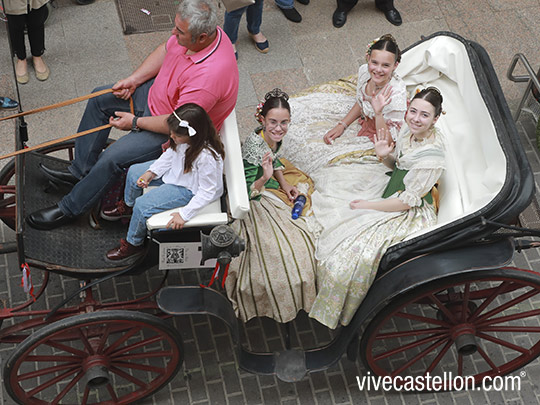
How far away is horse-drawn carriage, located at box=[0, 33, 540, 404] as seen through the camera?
12.3ft

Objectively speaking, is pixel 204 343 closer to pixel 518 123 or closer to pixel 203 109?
pixel 203 109

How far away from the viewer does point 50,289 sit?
15.7 ft

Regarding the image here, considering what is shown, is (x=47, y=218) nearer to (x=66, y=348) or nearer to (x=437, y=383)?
(x=66, y=348)

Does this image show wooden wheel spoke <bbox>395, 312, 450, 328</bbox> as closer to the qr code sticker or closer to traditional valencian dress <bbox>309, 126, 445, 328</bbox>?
traditional valencian dress <bbox>309, 126, 445, 328</bbox>

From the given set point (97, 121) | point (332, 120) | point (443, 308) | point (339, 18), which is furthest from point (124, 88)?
point (339, 18)

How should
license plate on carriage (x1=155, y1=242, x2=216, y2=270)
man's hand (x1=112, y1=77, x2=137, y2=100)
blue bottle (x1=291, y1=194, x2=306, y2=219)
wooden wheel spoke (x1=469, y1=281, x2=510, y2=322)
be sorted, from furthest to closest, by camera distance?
man's hand (x1=112, y1=77, x2=137, y2=100) → blue bottle (x1=291, y1=194, x2=306, y2=219) → wooden wheel spoke (x1=469, y1=281, x2=510, y2=322) → license plate on carriage (x1=155, y1=242, x2=216, y2=270)

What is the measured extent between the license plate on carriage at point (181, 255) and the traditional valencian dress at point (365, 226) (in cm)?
64

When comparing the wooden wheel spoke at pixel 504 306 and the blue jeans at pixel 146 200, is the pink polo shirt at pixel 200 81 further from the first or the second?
the wooden wheel spoke at pixel 504 306

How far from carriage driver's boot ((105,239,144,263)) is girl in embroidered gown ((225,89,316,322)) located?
514 mm

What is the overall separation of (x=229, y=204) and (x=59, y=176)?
1099 millimetres

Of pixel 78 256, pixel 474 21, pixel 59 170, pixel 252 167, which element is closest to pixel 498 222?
pixel 252 167

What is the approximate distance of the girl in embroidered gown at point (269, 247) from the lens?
13.2 feet

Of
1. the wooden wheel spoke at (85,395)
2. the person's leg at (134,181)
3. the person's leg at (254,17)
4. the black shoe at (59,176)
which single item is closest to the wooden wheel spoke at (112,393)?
the wooden wheel spoke at (85,395)

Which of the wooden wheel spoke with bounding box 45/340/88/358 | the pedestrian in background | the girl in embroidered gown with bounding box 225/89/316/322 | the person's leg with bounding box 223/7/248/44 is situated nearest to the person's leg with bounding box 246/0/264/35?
the person's leg with bounding box 223/7/248/44
